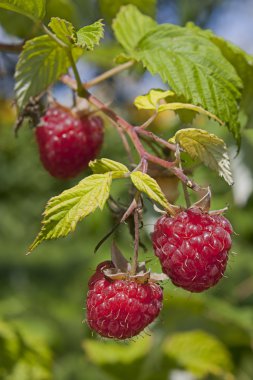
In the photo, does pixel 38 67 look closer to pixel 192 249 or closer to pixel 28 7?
pixel 28 7

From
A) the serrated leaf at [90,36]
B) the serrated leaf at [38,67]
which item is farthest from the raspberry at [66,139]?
the serrated leaf at [90,36]

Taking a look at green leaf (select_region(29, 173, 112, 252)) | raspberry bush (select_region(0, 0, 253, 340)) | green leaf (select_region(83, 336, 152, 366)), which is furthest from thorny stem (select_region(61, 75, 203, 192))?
green leaf (select_region(83, 336, 152, 366))

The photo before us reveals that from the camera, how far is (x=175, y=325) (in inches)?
108

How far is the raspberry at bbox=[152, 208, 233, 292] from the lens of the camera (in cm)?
105

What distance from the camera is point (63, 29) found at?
1134mm

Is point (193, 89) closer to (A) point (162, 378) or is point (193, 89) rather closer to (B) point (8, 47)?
(B) point (8, 47)

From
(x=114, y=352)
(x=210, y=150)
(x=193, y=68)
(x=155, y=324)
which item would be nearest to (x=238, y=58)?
(x=193, y=68)

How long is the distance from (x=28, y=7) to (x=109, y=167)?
0.34m

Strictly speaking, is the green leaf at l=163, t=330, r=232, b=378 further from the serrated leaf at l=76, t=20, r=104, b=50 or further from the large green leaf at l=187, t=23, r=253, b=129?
the serrated leaf at l=76, t=20, r=104, b=50

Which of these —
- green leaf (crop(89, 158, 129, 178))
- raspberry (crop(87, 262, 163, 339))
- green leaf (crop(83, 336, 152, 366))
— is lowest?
green leaf (crop(83, 336, 152, 366))

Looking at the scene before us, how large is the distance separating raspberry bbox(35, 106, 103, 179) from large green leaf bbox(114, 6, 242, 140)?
179mm

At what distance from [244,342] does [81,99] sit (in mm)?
1545

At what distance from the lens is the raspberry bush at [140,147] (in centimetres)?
105

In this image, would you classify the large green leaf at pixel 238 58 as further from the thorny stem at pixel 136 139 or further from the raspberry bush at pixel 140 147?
the thorny stem at pixel 136 139
